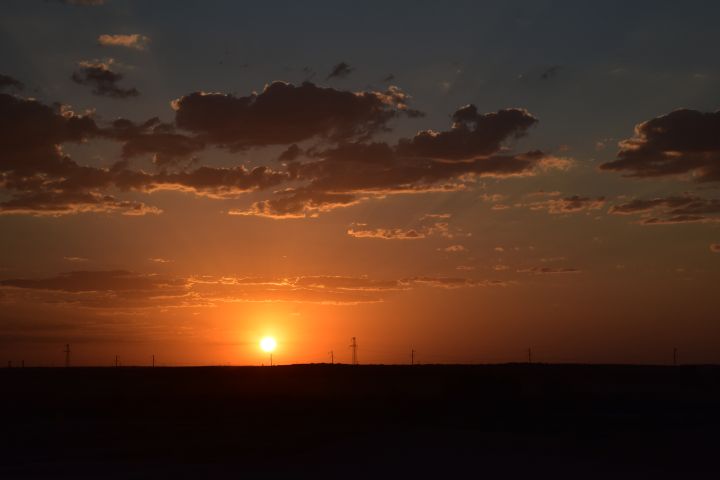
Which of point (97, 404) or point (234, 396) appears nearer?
point (97, 404)

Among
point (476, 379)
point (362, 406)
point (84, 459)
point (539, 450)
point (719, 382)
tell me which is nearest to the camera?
point (84, 459)

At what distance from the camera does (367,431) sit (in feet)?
140

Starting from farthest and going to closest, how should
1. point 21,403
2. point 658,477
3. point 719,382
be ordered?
point 719,382 → point 21,403 → point 658,477

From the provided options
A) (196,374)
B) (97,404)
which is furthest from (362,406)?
(196,374)

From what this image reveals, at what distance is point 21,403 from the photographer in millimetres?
61250

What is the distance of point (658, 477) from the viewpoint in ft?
102

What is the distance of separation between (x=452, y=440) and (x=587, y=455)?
6386 mm

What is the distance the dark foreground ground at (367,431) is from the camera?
32219 mm

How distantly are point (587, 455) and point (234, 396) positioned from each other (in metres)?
37.1

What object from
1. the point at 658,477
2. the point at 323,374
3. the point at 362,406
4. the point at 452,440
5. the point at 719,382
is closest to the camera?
the point at 658,477

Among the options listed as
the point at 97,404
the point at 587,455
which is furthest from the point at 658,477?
the point at 97,404

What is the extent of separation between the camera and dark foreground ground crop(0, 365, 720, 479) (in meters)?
32.2

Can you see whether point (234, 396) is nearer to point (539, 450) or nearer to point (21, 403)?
point (21, 403)

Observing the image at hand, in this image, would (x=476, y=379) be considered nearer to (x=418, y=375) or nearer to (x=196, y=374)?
(x=418, y=375)
